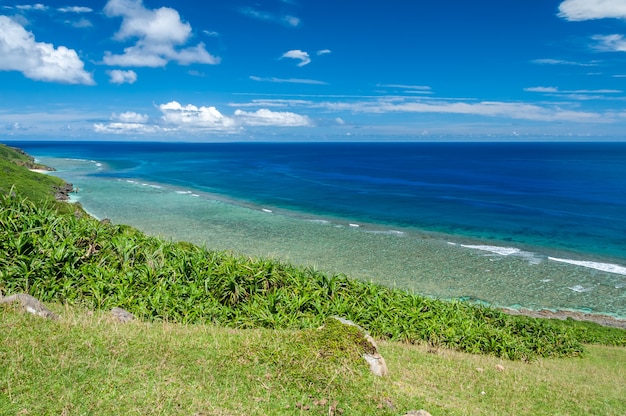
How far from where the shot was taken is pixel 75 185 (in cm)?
7869

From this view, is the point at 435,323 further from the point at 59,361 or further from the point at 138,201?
the point at 138,201

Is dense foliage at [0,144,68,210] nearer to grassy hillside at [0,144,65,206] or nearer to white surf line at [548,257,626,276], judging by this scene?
grassy hillside at [0,144,65,206]

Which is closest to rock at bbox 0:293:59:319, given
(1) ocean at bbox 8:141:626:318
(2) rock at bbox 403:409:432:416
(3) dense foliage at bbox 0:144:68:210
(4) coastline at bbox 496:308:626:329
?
(2) rock at bbox 403:409:432:416

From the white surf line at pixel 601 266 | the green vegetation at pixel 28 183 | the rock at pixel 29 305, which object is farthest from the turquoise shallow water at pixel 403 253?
the rock at pixel 29 305

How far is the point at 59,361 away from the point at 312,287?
9.56 meters

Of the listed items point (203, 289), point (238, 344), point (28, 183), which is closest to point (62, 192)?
point (28, 183)

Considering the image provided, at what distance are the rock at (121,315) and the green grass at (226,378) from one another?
1.03 feet

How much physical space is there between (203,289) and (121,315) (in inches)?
124

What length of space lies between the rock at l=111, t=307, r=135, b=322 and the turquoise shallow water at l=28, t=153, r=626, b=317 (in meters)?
12.8

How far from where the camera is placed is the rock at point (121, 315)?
A: 12156mm

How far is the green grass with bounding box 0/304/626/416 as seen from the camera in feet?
24.1

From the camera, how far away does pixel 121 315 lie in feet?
40.9

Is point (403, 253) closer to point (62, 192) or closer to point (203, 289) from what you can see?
point (203, 289)

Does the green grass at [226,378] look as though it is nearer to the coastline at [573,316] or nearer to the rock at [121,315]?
the rock at [121,315]
